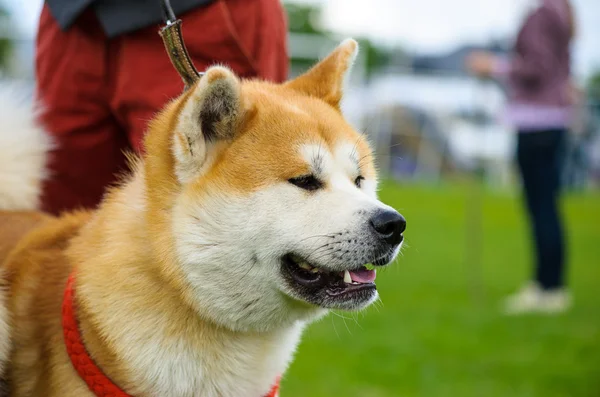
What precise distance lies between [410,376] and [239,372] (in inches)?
89.4

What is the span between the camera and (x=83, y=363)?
78.4 inches

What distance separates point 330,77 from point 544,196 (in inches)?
141

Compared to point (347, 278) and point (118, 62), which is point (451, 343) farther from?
point (118, 62)

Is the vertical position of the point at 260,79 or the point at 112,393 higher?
the point at 260,79

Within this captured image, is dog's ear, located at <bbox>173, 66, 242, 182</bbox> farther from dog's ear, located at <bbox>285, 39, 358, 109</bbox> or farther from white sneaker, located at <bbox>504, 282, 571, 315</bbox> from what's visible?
white sneaker, located at <bbox>504, 282, 571, 315</bbox>

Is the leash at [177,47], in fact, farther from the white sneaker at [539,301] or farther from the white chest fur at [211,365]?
the white sneaker at [539,301]

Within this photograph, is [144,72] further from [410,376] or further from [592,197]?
[592,197]

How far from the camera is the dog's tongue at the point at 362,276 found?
7.18 ft

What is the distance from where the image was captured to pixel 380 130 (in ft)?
71.6

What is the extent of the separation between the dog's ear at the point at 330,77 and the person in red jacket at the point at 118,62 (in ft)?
0.59

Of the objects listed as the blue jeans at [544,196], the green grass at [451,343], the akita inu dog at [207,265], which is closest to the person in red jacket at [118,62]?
the akita inu dog at [207,265]

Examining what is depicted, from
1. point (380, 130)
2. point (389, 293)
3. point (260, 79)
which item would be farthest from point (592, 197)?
point (260, 79)

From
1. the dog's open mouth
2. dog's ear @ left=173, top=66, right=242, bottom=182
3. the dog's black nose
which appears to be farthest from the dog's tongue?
dog's ear @ left=173, top=66, right=242, bottom=182

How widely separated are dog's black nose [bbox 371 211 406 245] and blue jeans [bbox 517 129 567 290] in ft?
12.8
